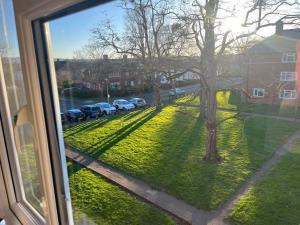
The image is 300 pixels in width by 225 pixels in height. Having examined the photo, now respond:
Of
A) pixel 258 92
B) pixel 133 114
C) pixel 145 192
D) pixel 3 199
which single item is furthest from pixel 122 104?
pixel 3 199

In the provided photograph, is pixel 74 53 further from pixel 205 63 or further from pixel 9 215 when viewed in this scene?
pixel 9 215

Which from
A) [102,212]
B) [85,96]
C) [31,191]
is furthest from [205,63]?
[31,191]

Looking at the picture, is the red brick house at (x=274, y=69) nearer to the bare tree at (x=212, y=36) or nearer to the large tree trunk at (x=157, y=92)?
the bare tree at (x=212, y=36)

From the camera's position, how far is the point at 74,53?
784 mm

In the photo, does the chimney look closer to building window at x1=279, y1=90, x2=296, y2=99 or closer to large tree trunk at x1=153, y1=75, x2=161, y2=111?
building window at x1=279, y1=90, x2=296, y2=99

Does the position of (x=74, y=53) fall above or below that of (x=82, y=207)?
above

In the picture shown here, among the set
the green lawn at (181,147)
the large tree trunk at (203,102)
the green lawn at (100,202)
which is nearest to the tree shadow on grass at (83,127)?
the green lawn at (181,147)

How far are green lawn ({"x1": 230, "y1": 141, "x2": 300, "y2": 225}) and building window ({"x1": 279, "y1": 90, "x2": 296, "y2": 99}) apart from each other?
9cm

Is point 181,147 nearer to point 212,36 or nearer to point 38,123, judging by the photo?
point 212,36

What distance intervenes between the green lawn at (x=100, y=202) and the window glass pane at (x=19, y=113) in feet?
0.41

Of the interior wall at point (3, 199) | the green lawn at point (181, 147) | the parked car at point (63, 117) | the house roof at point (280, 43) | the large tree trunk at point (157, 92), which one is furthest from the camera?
the interior wall at point (3, 199)

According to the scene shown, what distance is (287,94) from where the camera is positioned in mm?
473

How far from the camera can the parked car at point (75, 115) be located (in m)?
0.84

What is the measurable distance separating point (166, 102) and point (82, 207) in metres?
0.55
